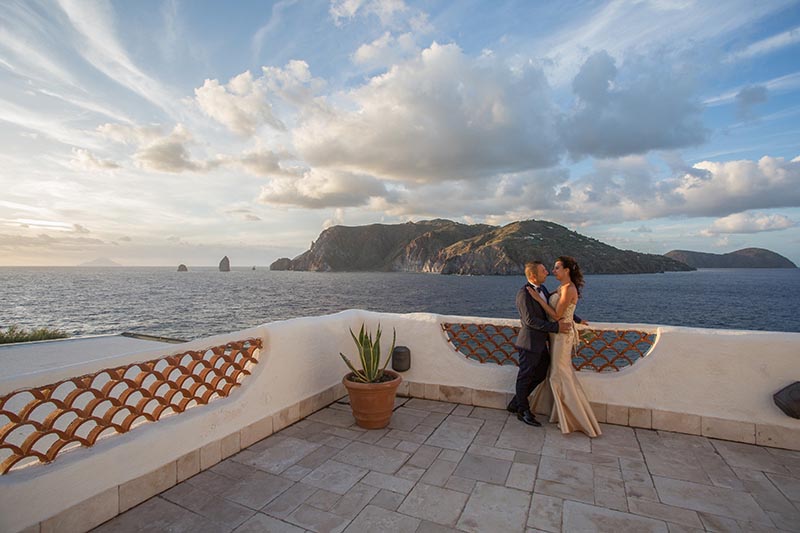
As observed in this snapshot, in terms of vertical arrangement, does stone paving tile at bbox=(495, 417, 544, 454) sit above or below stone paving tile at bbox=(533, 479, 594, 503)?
above

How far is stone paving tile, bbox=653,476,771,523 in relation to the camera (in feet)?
8.33

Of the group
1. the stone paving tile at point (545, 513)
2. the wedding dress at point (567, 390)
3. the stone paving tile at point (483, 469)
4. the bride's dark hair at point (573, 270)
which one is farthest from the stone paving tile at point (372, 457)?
the bride's dark hair at point (573, 270)

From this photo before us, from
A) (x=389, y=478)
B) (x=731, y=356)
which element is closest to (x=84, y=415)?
(x=389, y=478)

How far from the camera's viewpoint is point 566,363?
3.88 metres

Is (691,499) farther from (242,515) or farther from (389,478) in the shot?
(242,515)

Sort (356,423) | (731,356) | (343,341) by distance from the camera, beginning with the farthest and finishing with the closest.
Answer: (343,341), (356,423), (731,356)

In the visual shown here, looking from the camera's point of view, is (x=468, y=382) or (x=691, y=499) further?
(x=468, y=382)

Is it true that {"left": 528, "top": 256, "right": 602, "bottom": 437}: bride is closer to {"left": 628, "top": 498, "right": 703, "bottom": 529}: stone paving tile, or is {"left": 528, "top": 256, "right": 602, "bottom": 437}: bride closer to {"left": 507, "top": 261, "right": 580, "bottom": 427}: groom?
{"left": 507, "top": 261, "right": 580, "bottom": 427}: groom

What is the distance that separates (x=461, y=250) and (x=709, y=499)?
10612 cm

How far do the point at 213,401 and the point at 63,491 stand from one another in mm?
1189

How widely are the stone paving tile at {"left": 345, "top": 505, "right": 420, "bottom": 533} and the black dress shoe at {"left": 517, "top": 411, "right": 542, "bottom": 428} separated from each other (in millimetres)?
1949

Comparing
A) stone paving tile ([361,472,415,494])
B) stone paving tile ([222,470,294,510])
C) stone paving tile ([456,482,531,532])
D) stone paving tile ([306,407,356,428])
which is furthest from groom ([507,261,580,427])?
stone paving tile ([222,470,294,510])

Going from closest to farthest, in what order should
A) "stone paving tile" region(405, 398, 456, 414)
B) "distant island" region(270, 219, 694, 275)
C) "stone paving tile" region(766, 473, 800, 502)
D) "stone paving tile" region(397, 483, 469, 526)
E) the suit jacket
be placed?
"stone paving tile" region(397, 483, 469, 526)
"stone paving tile" region(766, 473, 800, 502)
the suit jacket
"stone paving tile" region(405, 398, 456, 414)
"distant island" region(270, 219, 694, 275)

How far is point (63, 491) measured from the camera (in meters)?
2.27
